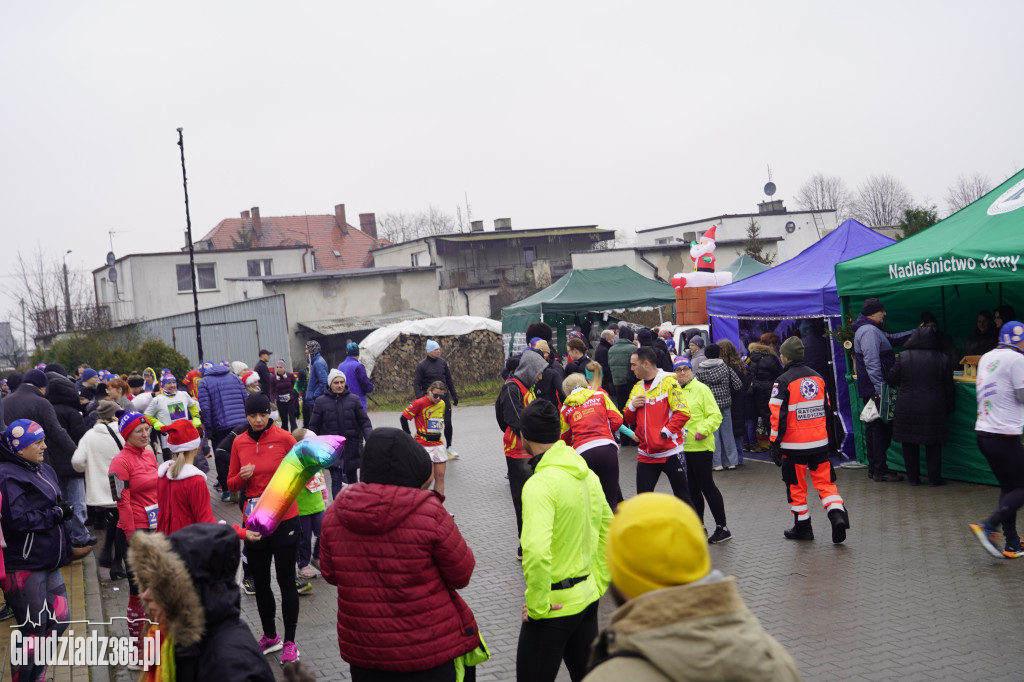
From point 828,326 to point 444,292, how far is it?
28864 mm

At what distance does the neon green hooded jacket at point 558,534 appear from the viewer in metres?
4.22

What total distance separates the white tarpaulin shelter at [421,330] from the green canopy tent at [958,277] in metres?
20.6

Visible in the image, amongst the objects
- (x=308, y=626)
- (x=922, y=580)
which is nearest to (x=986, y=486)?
(x=922, y=580)

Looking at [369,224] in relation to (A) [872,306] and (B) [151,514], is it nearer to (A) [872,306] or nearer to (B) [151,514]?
(A) [872,306]

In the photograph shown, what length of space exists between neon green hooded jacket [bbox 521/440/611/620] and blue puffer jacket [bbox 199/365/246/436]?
901 cm

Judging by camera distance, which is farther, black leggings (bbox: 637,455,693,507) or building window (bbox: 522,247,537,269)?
building window (bbox: 522,247,537,269)

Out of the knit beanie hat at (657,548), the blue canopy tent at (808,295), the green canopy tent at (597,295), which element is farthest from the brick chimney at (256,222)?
the knit beanie hat at (657,548)

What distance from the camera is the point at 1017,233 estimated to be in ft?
30.2

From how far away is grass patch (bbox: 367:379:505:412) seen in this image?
28.0m

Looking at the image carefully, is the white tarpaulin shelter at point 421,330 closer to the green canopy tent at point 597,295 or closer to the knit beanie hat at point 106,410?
the green canopy tent at point 597,295

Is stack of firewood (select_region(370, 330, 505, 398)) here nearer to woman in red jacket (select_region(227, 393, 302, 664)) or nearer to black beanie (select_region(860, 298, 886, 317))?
black beanie (select_region(860, 298, 886, 317))

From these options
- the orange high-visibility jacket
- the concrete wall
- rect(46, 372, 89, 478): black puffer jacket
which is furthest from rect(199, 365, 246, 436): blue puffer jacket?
the concrete wall

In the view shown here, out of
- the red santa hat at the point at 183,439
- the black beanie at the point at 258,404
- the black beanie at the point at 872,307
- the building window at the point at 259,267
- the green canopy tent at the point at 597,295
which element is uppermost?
the building window at the point at 259,267

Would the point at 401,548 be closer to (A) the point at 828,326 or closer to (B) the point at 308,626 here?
(B) the point at 308,626
